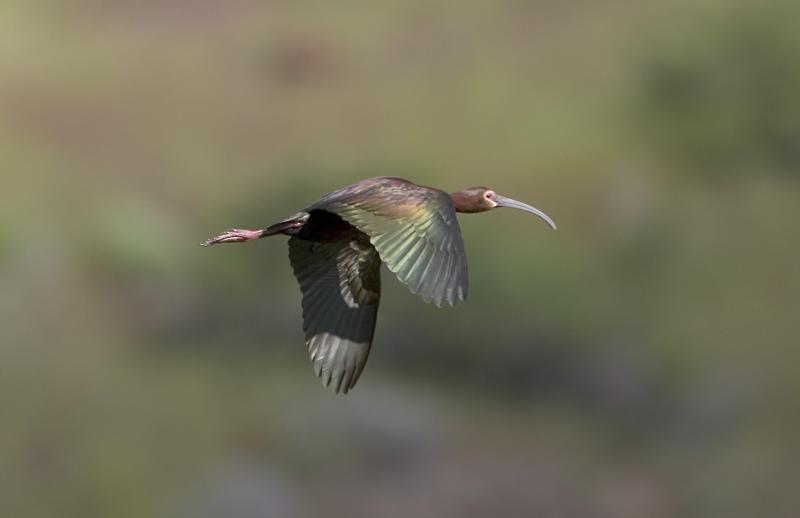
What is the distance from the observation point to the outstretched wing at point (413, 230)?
10797 mm

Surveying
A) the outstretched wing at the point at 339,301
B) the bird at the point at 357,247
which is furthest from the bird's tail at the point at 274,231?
the outstretched wing at the point at 339,301

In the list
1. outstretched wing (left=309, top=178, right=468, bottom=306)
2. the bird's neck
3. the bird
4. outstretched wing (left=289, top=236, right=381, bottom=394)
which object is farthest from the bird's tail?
the bird's neck

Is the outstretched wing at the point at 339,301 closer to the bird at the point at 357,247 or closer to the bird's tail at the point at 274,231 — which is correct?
the bird at the point at 357,247

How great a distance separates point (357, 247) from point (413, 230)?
166 centimetres

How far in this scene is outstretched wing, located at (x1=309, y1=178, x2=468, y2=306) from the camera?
10.8 m

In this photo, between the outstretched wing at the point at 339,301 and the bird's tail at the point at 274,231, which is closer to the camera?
the bird's tail at the point at 274,231

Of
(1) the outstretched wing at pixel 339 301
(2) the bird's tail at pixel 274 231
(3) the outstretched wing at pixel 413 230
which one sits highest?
(3) the outstretched wing at pixel 413 230

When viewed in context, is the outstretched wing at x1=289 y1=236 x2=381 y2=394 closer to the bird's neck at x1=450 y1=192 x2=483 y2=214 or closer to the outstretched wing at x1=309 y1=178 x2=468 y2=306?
the bird's neck at x1=450 y1=192 x2=483 y2=214

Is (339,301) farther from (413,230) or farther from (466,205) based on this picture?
(413,230)

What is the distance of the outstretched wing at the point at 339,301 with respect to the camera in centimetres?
1264

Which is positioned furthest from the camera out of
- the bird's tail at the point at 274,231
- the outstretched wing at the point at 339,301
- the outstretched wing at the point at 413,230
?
the outstretched wing at the point at 339,301

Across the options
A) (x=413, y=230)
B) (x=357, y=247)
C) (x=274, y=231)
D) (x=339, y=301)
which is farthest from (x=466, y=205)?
(x=413, y=230)

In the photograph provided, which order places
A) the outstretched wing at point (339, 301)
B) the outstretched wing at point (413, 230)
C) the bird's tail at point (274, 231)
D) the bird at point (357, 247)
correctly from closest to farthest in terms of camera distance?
the outstretched wing at point (413, 230), the bird at point (357, 247), the bird's tail at point (274, 231), the outstretched wing at point (339, 301)

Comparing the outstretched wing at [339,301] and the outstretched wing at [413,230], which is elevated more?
the outstretched wing at [413,230]
